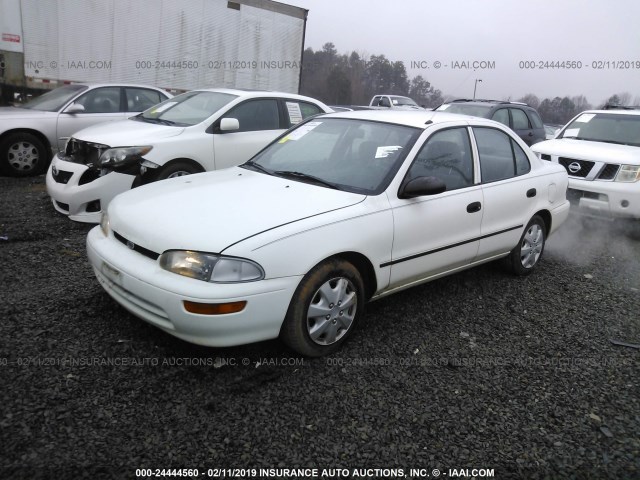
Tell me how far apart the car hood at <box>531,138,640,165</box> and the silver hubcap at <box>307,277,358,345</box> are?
5168mm

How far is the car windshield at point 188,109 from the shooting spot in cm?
602

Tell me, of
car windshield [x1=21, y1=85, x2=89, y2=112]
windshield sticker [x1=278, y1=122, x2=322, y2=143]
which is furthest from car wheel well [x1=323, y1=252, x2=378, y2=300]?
car windshield [x1=21, y1=85, x2=89, y2=112]

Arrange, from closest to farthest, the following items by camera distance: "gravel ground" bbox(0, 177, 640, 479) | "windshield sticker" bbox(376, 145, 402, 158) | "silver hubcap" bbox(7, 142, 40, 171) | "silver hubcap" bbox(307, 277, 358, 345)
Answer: "gravel ground" bbox(0, 177, 640, 479), "silver hubcap" bbox(307, 277, 358, 345), "windshield sticker" bbox(376, 145, 402, 158), "silver hubcap" bbox(7, 142, 40, 171)

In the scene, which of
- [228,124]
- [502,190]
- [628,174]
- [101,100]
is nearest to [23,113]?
[101,100]

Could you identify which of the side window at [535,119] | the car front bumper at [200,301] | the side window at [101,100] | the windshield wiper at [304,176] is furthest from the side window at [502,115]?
the car front bumper at [200,301]

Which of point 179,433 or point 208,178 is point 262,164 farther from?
point 179,433

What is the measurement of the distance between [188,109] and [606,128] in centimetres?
628

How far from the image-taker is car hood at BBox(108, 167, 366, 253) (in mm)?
2863

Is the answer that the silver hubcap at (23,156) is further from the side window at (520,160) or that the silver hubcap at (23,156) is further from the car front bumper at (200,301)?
the side window at (520,160)

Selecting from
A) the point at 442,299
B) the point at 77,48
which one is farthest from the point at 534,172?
the point at 77,48

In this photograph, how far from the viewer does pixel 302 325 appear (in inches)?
118

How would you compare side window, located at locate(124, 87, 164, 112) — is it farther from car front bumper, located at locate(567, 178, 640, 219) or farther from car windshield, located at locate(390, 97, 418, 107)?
car windshield, located at locate(390, 97, 418, 107)

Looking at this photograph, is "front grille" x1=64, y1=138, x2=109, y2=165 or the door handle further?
"front grille" x1=64, y1=138, x2=109, y2=165

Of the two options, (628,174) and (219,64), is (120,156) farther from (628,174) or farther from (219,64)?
(219,64)
